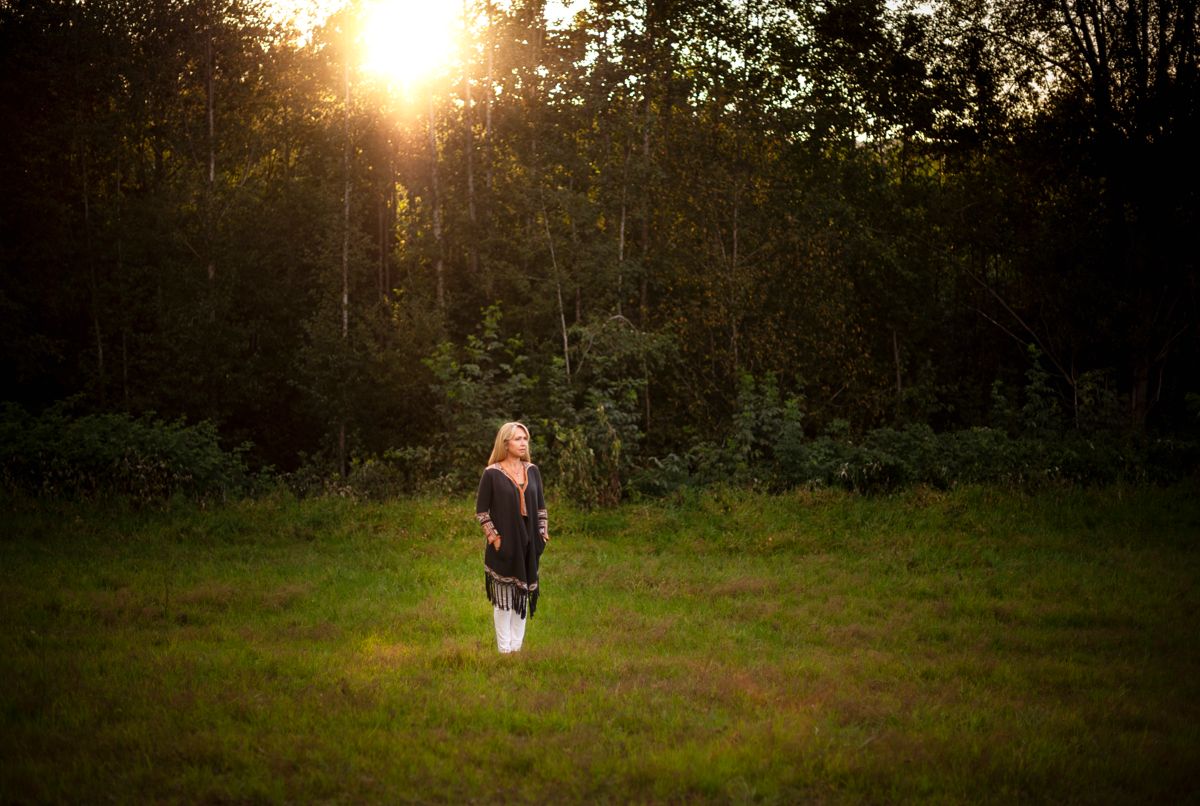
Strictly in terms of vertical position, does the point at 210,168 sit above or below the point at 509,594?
above

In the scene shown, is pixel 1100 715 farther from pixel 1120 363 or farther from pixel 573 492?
pixel 1120 363

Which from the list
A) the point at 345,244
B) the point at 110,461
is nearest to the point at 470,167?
the point at 345,244

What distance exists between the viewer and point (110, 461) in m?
17.0

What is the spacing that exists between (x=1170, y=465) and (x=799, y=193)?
11.4m

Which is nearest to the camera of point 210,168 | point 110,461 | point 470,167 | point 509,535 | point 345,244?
point 509,535

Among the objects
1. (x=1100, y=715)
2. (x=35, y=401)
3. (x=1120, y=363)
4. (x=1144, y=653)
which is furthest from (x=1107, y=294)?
(x=35, y=401)

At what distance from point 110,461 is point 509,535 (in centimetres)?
1061

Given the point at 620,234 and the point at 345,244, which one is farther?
the point at 345,244

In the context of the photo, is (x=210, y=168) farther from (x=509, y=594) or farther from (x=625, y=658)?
(x=625, y=658)

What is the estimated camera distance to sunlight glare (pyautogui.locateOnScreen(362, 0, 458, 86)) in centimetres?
2989

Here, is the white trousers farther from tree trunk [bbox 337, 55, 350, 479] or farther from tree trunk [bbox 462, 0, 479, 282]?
tree trunk [bbox 337, 55, 350, 479]

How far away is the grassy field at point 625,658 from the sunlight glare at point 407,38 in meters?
18.9

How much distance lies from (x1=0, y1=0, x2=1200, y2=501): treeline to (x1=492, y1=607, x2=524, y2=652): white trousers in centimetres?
790

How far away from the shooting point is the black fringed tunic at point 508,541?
358 inches
